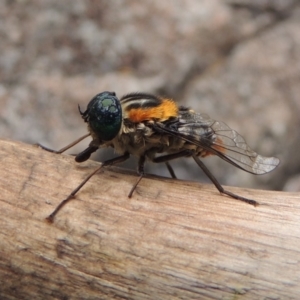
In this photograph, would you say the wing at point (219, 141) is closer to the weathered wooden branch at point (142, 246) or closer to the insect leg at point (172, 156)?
the insect leg at point (172, 156)

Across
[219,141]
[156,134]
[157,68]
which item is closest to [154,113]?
[156,134]

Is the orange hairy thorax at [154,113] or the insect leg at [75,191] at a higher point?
the orange hairy thorax at [154,113]

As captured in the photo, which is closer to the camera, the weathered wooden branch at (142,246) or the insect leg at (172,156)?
the weathered wooden branch at (142,246)

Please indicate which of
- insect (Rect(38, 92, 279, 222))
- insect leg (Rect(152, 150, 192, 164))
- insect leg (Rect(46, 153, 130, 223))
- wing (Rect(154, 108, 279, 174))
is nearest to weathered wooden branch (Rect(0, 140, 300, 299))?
insect leg (Rect(46, 153, 130, 223))

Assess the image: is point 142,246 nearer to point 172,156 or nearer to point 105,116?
point 105,116

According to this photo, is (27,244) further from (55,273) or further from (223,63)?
(223,63)

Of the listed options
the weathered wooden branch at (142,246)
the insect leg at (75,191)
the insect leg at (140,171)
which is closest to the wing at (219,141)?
the insect leg at (140,171)

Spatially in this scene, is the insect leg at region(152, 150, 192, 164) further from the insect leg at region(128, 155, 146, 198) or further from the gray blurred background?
the gray blurred background
